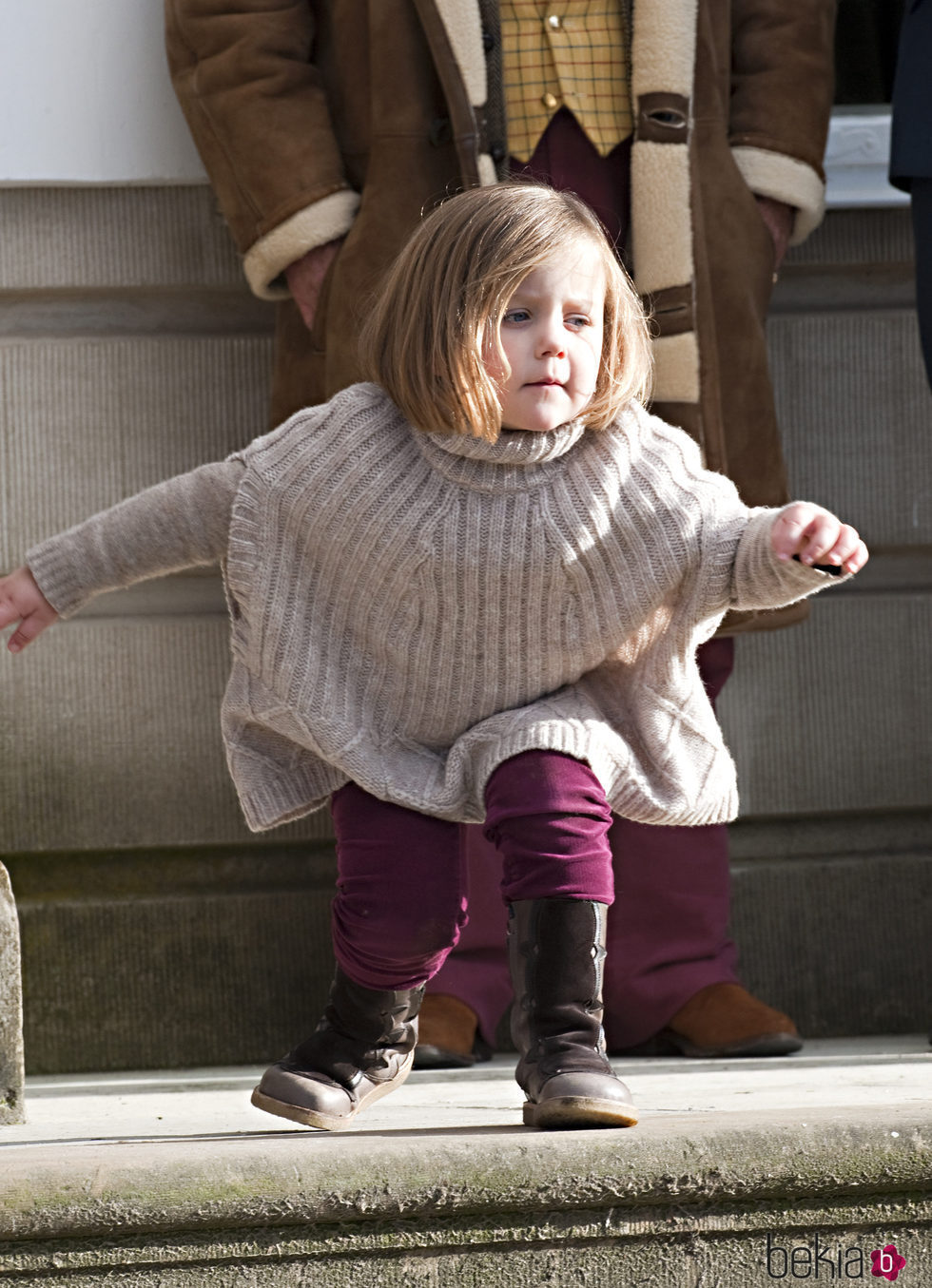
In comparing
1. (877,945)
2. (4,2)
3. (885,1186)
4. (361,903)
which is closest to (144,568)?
(361,903)

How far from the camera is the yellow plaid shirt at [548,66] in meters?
2.57

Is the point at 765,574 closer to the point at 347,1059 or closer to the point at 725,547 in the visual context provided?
the point at 725,547

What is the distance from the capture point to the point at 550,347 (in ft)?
6.17

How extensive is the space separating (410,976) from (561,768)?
321 mm

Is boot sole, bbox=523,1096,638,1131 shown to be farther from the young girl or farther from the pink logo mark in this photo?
the pink logo mark

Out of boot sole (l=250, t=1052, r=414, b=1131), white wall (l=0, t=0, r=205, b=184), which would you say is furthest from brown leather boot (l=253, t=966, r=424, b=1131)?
white wall (l=0, t=0, r=205, b=184)

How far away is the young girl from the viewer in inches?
74.2

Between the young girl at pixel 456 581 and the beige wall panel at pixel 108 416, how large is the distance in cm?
103

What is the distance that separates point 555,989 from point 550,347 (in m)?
0.73

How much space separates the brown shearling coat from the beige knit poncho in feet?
2.07

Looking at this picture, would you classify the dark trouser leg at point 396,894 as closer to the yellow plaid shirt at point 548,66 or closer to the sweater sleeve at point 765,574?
the sweater sleeve at point 765,574

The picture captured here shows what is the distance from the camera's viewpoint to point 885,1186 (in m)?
1.61

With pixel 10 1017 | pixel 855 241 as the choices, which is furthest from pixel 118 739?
pixel 855 241

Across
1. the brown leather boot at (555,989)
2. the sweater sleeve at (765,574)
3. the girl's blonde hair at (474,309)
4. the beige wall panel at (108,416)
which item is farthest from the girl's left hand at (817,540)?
the beige wall panel at (108,416)
